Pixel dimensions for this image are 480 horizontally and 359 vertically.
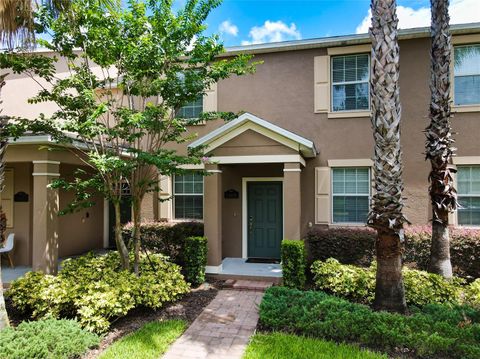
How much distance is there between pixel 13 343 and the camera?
4.35m

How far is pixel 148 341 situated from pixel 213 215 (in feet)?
12.8

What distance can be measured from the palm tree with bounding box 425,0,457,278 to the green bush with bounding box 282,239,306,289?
2.97 meters

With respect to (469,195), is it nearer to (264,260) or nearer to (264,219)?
(264,219)

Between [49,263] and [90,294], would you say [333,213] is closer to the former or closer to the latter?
[90,294]

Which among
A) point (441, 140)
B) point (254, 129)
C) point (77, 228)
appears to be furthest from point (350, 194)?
point (77, 228)

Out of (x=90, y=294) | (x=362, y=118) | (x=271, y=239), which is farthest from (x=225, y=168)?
(x=90, y=294)

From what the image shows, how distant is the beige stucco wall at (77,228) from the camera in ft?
33.4

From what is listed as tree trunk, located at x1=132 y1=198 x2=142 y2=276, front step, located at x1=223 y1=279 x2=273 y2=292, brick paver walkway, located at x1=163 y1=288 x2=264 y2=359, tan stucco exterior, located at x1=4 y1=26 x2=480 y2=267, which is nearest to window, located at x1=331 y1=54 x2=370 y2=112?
tan stucco exterior, located at x1=4 y1=26 x2=480 y2=267

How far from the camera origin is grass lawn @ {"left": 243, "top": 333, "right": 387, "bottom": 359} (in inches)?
177

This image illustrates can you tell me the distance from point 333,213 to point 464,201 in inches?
138

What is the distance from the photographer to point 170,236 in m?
9.38

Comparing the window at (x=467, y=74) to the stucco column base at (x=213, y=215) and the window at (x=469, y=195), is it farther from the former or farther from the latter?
the stucco column base at (x=213, y=215)

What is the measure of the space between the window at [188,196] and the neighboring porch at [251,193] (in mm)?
881

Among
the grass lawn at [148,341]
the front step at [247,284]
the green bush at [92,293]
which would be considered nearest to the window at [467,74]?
the front step at [247,284]
